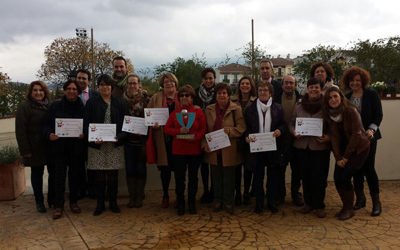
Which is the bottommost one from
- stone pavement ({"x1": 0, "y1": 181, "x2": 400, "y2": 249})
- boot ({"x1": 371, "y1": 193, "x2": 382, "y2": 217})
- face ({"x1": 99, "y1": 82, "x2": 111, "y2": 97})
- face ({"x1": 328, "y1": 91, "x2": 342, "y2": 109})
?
stone pavement ({"x1": 0, "y1": 181, "x2": 400, "y2": 249})

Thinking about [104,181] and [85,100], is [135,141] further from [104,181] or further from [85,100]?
[85,100]

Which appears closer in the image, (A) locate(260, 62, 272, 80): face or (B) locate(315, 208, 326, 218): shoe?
(B) locate(315, 208, 326, 218): shoe

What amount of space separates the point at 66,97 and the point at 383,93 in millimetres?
7864

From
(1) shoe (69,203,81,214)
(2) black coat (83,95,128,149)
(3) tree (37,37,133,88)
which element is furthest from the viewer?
(3) tree (37,37,133,88)

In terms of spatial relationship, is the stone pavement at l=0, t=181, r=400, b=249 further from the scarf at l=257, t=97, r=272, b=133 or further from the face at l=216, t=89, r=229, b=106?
the face at l=216, t=89, r=229, b=106

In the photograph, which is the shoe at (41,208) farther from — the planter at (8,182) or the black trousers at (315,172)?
the black trousers at (315,172)

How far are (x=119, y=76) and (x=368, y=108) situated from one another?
416 cm

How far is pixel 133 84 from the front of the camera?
5.17m

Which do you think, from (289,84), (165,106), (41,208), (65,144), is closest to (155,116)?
(165,106)

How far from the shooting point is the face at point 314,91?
4.57 m

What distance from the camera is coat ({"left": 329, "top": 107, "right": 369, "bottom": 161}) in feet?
14.0

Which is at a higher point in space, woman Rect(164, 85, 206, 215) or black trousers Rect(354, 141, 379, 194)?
woman Rect(164, 85, 206, 215)

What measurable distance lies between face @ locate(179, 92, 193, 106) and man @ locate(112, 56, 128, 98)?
132cm

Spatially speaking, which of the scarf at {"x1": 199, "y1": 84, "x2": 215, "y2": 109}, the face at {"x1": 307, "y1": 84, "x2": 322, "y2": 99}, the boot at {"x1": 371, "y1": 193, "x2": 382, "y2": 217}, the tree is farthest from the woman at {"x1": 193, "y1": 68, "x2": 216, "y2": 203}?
the tree
